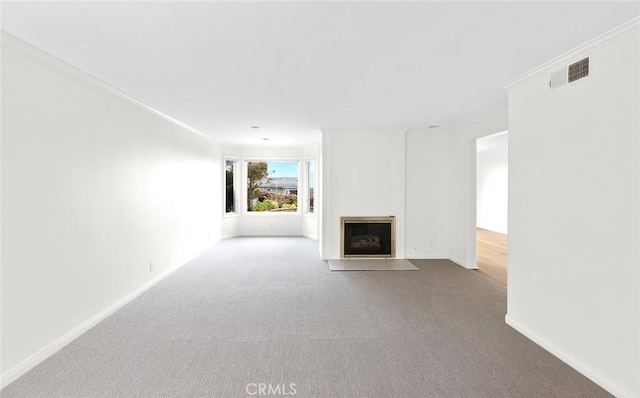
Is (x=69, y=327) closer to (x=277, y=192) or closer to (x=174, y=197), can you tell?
(x=174, y=197)

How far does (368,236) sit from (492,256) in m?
A: 2.68

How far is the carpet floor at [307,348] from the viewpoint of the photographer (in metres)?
2.14

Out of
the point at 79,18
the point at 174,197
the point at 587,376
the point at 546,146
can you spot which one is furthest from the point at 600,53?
the point at 174,197

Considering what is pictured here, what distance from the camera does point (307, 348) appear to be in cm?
265

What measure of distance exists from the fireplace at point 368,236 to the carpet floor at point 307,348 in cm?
145

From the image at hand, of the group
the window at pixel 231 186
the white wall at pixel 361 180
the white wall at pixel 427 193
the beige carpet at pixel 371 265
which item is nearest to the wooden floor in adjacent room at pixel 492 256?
the white wall at pixel 427 193

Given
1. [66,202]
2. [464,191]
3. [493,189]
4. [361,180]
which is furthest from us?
[493,189]

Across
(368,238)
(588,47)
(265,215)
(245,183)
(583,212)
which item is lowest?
(368,238)

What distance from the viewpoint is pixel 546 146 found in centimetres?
267

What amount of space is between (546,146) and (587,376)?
1.84 meters

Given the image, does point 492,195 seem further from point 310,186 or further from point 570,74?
point 570,74

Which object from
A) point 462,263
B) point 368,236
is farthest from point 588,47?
point 368,236

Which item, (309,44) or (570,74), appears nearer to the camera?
(309,44)

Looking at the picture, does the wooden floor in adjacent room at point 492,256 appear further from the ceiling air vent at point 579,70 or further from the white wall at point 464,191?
the ceiling air vent at point 579,70
